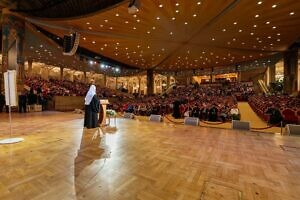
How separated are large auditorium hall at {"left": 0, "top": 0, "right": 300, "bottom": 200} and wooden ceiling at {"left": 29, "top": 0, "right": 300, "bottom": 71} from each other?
7 centimetres

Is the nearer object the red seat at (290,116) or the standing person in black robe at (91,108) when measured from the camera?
the standing person in black robe at (91,108)

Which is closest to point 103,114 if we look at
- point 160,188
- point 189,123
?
point 189,123

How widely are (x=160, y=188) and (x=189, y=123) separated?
15.7ft

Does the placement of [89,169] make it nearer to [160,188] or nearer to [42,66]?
[160,188]

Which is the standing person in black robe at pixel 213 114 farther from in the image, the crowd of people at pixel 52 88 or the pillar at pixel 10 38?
the crowd of people at pixel 52 88

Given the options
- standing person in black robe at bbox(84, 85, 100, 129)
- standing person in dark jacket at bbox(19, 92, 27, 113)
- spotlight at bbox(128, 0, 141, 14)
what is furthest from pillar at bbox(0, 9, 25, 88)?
standing person in black robe at bbox(84, 85, 100, 129)

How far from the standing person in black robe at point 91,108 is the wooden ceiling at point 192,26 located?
5064mm

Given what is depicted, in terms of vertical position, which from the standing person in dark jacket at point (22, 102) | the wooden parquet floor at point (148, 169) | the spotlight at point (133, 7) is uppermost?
the spotlight at point (133, 7)

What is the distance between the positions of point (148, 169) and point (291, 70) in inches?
732

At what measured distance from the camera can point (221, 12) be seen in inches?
360

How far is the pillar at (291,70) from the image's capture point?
15352 mm

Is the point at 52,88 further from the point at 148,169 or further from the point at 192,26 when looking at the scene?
the point at 148,169

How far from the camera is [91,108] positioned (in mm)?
5430

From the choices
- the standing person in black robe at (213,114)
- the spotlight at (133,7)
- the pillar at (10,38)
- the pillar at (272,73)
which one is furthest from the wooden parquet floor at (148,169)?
the pillar at (272,73)
